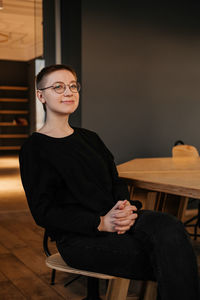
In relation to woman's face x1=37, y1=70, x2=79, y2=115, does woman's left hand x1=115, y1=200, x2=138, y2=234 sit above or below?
below

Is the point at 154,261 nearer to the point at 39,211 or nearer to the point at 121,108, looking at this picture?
the point at 39,211

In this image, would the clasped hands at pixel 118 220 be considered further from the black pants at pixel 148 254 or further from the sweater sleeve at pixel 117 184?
the sweater sleeve at pixel 117 184

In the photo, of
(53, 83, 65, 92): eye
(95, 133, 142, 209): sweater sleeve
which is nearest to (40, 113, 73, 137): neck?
(53, 83, 65, 92): eye

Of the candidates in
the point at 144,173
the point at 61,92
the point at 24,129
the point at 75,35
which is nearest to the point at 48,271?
the point at 144,173

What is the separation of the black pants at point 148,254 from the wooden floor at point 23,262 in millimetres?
555

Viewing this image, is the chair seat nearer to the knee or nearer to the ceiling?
the knee

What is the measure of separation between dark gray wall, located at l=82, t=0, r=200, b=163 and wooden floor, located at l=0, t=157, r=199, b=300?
3.80 feet

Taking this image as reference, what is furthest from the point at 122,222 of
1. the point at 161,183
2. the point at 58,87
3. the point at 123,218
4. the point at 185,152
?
the point at 185,152

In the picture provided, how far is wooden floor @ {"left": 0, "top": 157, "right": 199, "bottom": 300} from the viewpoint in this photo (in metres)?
2.32

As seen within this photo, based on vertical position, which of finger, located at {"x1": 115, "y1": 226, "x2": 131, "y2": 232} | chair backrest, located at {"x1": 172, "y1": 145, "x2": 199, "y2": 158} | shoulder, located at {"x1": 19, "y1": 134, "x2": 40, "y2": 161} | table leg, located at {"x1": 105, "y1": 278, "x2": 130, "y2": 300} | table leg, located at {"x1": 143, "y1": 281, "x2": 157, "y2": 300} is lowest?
table leg, located at {"x1": 143, "y1": 281, "x2": 157, "y2": 300}

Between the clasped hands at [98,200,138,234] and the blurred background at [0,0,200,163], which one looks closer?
the clasped hands at [98,200,138,234]

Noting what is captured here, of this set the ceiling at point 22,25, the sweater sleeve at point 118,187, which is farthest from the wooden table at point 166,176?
the ceiling at point 22,25

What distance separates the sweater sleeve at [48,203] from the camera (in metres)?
1.45

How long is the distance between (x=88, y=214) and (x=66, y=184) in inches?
5.9
